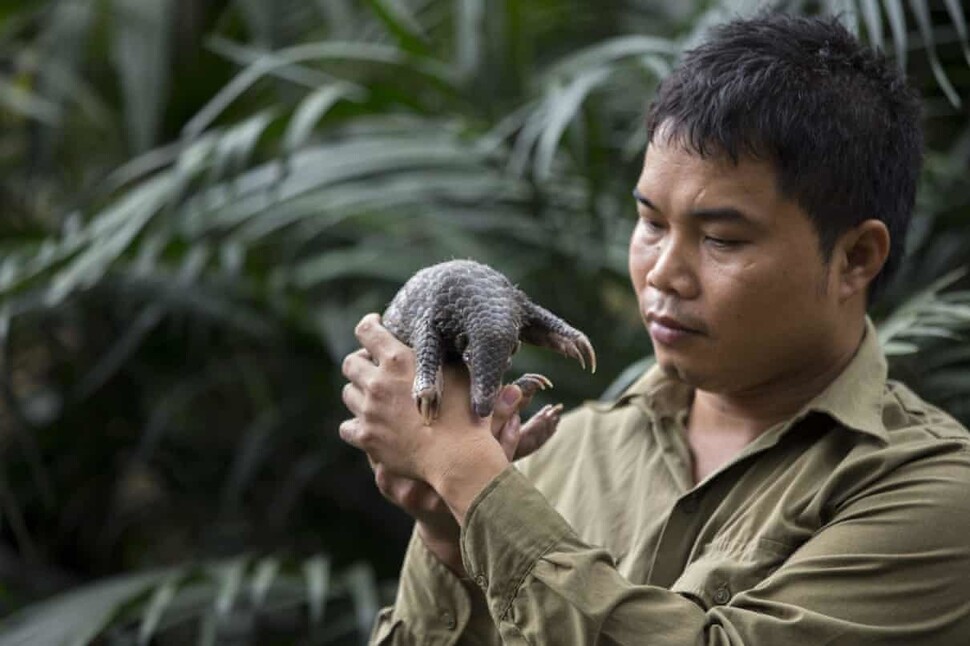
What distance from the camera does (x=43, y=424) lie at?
326 centimetres

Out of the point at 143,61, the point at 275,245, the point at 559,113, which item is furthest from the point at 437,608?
the point at 143,61

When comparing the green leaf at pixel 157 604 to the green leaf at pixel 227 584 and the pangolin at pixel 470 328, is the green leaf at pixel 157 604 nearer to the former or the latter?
the green leaf at pixel 227 584

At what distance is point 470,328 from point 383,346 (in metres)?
0.10

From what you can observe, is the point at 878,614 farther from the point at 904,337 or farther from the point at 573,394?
the point at 573,394

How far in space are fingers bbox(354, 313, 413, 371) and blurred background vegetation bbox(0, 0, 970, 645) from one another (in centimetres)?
77

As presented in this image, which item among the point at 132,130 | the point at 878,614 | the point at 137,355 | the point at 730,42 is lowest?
the point at 878,614

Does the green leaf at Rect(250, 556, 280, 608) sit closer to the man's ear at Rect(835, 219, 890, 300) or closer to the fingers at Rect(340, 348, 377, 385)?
the fingers at Rect(340, 348, 377, 385)

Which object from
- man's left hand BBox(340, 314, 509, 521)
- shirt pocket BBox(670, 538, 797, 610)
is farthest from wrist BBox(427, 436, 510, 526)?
shirt pocket BBox(670, 538, 797, 610)

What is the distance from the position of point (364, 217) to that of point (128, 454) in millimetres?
904

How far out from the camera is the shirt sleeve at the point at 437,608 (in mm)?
1614

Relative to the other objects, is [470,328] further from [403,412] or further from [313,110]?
[313,110]

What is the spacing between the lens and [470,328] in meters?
1.42

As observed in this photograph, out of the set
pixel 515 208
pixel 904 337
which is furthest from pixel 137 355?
pixel 904 337

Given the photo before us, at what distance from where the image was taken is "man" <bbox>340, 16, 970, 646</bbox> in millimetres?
1361
